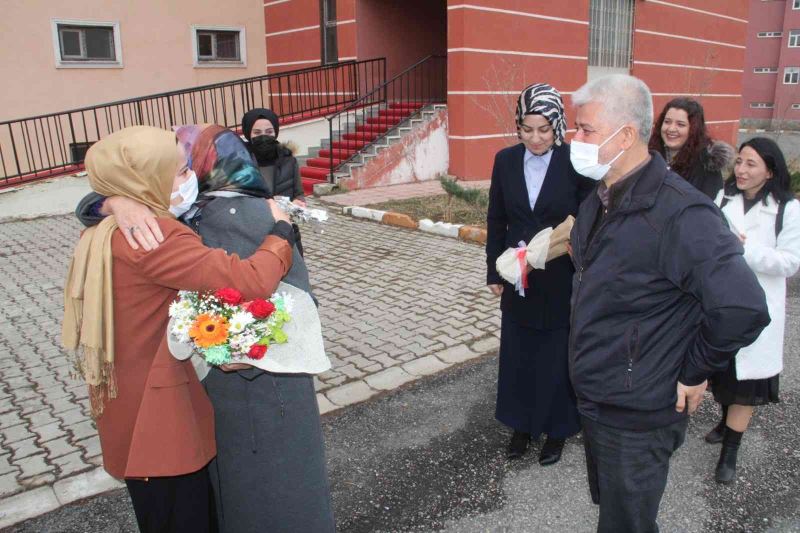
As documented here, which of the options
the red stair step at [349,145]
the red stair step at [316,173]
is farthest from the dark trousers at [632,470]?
the red stair step at [349,145]

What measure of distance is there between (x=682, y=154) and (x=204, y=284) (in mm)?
3184

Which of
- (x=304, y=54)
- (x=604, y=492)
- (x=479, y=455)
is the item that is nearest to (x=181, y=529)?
(x=604, y=492)

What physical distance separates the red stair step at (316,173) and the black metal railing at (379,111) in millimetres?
187

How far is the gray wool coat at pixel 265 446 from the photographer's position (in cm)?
207

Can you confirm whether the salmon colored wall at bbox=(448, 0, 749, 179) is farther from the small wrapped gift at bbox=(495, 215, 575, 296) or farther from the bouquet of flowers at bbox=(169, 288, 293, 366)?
the bouquet of flowers at bbox=(169, 288, 293, 366)

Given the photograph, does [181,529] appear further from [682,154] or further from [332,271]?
[332,271]

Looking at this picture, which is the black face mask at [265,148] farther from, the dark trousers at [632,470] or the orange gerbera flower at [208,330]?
the dark trousers at [632,470]

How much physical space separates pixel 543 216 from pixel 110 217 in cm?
213

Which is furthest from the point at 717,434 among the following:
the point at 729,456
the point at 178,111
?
the point at 178,111

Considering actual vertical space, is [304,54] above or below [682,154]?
above

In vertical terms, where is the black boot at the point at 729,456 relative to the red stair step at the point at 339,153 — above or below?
below

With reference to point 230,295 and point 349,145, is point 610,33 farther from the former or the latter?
point 230,295

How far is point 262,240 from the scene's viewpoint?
1.98 m

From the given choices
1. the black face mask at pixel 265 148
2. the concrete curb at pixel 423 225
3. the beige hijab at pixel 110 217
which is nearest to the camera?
the beige hijab at pixel 110 217
